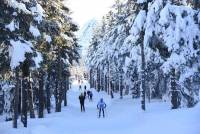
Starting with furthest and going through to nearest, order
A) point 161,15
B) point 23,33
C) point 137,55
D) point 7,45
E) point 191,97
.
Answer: point 137,55
point 191,97
point 161,15
point 23,33
point 7,45

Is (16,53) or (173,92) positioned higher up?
(16,53)

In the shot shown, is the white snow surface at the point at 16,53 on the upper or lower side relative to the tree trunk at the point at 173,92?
upper

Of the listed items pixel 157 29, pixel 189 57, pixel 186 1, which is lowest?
pixel 189 57

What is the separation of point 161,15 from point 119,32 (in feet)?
75.3

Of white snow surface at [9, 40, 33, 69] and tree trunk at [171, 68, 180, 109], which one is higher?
white snow surface at [9, 40, 33, 69]

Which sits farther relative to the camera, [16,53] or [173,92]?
[173,92]

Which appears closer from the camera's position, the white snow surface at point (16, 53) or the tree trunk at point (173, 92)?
the white snow surface at point (16, 53)

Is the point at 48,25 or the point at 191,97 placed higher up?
the point at 48,25

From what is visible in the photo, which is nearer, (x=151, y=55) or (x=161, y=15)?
(x=161, y=15)

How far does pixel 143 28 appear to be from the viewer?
30516mm

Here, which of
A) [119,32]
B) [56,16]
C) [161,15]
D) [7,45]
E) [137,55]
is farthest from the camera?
[119,32]

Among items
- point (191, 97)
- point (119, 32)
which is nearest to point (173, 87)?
point (191, 97)

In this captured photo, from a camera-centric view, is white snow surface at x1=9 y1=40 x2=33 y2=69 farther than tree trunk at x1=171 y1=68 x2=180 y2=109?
No

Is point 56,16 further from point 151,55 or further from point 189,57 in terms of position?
point 189,57
